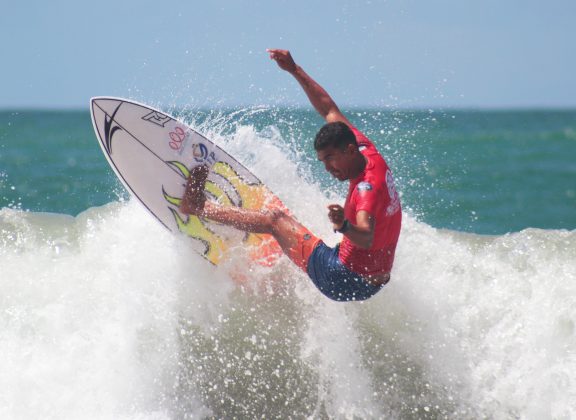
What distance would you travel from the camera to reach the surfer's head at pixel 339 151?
493 cm

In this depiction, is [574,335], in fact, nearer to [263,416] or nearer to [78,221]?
[263,416]

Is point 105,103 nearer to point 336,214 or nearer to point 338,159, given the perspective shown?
point 338,159

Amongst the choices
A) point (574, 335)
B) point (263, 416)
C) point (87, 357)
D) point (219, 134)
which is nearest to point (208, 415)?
point (263, 416)

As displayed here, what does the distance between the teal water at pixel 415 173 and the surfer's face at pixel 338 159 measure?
80.9 inches

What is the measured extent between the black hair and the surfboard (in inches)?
69.1

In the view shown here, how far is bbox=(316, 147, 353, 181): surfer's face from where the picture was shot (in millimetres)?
4973

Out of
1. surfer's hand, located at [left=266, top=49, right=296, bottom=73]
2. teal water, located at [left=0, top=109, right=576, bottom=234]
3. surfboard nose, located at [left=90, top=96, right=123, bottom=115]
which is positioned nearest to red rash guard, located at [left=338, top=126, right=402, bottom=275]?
surfer's hand, located at [left=266, top=49, right=296, bottom=73]

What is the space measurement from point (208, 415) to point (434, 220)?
744 centimetres

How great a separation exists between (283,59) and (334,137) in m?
1.23

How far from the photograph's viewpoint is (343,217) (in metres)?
4.55

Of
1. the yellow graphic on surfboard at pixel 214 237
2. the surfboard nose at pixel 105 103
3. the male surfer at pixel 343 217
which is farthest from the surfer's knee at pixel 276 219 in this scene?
the surfboard nose at pixel 105 103

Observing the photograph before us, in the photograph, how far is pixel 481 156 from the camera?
27312 mm

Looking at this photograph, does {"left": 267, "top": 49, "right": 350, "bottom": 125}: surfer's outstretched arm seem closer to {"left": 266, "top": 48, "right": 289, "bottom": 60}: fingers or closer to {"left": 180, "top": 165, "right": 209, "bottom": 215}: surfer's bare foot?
{"left": 266, "top": 48, "right": 289, "bottom": 60}: fingers

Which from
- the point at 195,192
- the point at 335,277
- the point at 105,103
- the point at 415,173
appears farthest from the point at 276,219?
the point at 415,173
